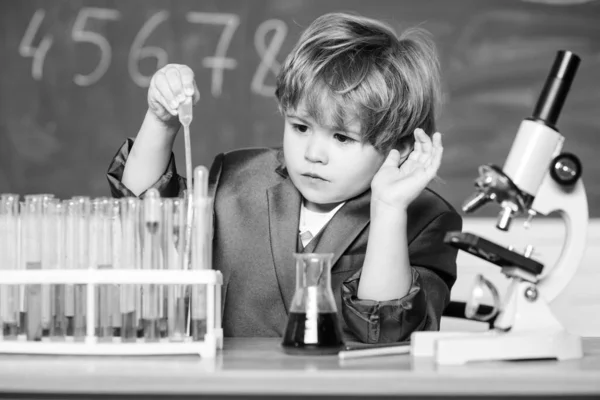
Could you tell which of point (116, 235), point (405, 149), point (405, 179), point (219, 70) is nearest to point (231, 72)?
point (219, 70)

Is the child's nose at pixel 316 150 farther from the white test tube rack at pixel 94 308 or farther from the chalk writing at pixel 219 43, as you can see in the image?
the chalk writing at pixel 219 43

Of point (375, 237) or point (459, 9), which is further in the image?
point (459, 9)

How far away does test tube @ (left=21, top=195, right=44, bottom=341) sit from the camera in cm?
112

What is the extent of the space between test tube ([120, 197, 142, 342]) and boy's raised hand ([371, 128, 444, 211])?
0.38 m

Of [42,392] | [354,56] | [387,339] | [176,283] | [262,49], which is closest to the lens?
[42,392]

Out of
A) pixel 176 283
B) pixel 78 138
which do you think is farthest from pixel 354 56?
pixel 78 138

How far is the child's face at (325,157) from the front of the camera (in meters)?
1.46

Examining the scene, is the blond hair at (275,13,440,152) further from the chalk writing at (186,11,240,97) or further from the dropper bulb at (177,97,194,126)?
the chalk writing at (186,11,240,97)

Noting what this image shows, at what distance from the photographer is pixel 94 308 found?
111cm

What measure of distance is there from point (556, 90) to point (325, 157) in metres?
0.44

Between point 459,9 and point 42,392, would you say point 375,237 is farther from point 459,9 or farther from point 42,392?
point 459,9

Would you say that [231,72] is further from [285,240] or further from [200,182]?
[200,182]

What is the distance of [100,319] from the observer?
112 centimetres

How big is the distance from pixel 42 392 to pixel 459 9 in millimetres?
2069
